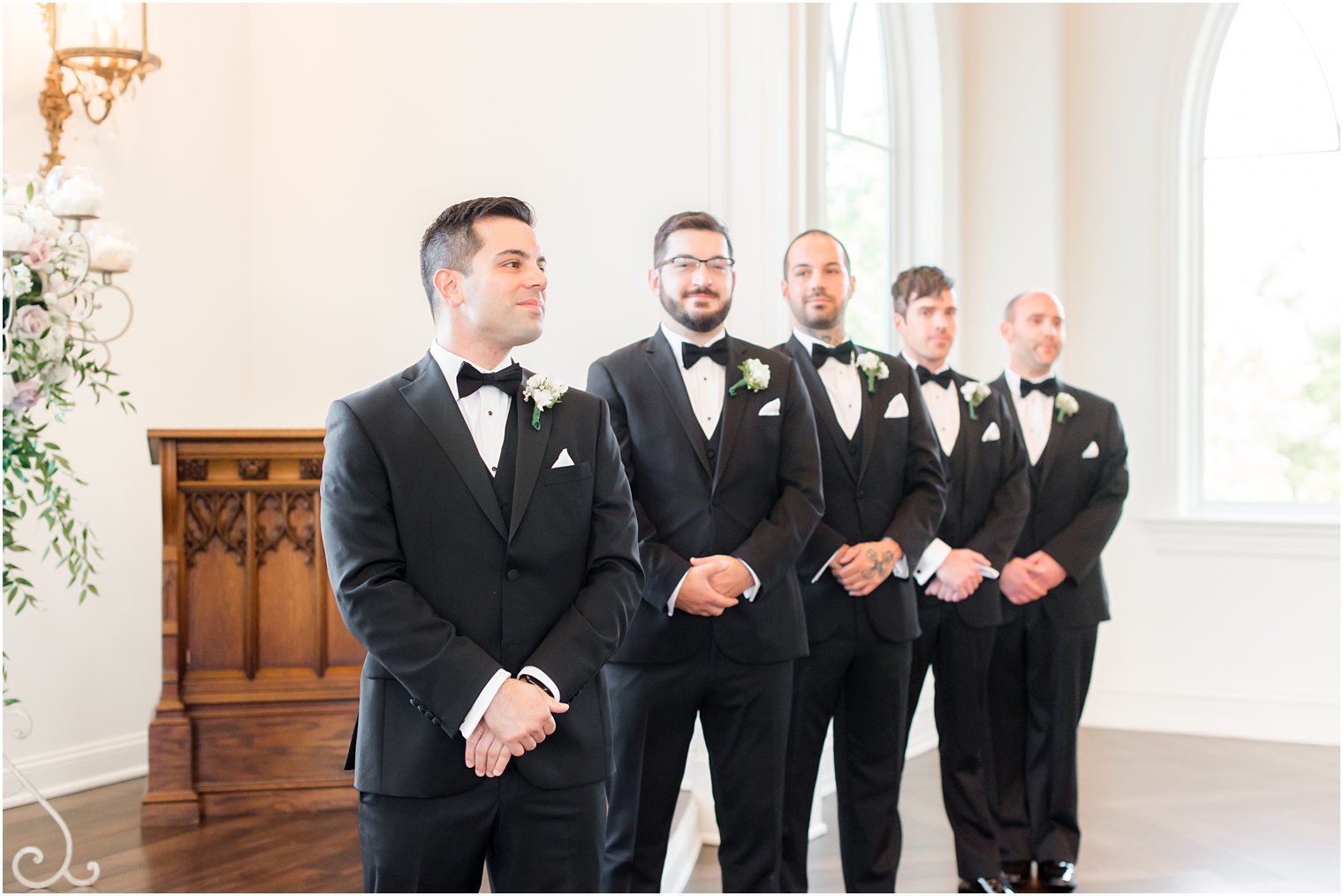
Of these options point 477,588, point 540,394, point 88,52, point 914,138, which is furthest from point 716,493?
point 914,138

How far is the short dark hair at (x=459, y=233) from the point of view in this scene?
2352 mm

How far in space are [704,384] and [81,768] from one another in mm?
3421

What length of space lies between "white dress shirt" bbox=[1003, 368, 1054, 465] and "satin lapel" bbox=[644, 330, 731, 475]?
1613 millimetres

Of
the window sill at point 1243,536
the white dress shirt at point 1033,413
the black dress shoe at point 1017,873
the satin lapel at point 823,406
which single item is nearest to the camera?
the satin lapel at point 823,406

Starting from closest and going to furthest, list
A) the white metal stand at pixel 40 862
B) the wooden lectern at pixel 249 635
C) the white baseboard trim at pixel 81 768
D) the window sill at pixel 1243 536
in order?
the white metal stand at pixel 40 862 < the wooden lectern at pixel 249 635 < the white baseboard trim at pixel 81 768 < the window sill at pixel 1243 536

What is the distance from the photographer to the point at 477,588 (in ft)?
7.47

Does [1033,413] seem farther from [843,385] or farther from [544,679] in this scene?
[544,679]

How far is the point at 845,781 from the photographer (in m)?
3.57

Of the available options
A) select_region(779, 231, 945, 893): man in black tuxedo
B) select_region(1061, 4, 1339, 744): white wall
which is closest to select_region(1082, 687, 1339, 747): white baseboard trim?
select_region(1061, 4, 1339, 744): white wall

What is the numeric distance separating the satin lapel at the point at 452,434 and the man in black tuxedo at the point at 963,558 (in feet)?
6.33

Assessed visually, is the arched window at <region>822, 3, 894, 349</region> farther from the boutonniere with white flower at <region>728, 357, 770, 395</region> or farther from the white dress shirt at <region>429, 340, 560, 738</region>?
the white dress shirt at <region>429, 340, 560, 738</region>

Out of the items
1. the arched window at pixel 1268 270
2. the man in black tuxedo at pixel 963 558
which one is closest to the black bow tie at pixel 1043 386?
the man in black tuxedo at pixel 963 558

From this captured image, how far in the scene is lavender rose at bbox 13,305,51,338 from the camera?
3.39 m

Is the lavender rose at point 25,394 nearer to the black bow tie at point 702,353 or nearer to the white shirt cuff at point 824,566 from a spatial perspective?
the black bow tie at point 702,353
